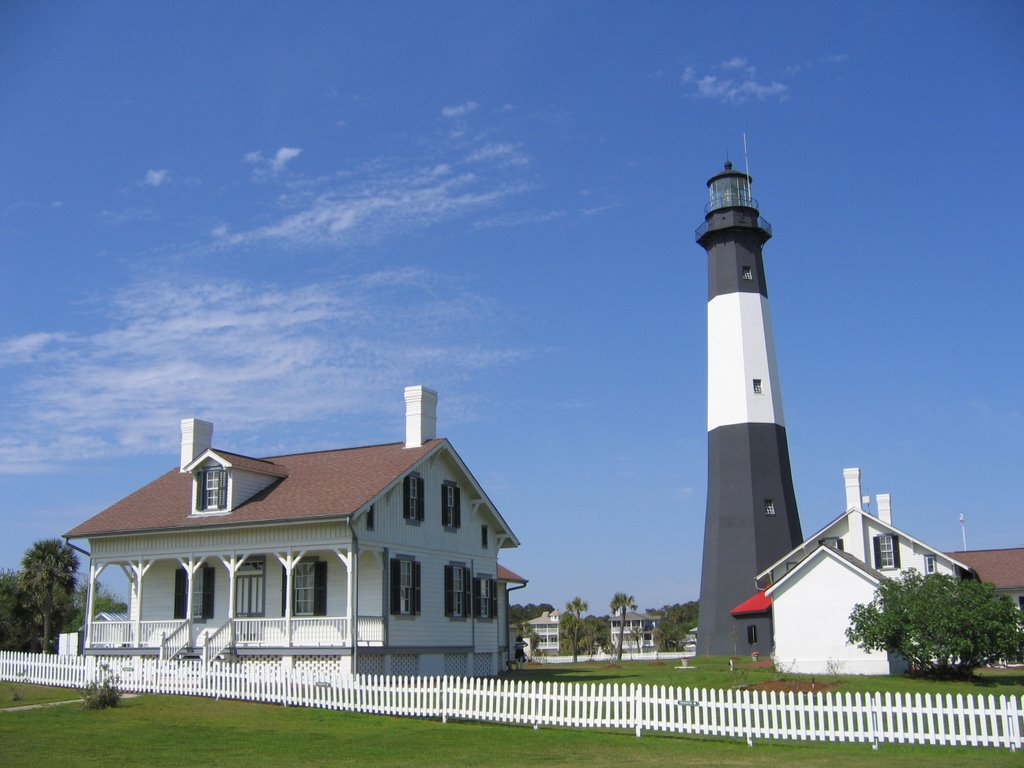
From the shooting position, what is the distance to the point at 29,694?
2559cm

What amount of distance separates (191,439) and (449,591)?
9656 mm

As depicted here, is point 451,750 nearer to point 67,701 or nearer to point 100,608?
point 67,701

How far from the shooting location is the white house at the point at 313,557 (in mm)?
26688

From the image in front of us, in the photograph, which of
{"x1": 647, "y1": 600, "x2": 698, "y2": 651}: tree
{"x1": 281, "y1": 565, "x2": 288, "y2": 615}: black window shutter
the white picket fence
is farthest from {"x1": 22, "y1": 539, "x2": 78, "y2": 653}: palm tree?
{"x1": 647, "y1": 600, "x2": 698, "y2": 651}: tree

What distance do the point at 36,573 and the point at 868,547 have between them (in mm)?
33176

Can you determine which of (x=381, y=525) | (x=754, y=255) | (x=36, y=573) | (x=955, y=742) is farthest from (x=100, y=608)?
(x=955, y=742)

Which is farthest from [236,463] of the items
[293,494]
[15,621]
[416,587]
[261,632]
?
[15,621]

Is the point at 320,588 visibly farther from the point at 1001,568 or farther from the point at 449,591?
the point at 1001,568

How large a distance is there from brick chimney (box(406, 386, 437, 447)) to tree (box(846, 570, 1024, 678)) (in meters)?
14.5

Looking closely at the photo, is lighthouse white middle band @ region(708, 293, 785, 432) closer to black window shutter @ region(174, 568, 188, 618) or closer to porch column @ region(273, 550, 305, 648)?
porch column @ region(273, 550, 305, 648)

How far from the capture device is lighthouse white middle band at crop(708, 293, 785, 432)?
43.2 metres

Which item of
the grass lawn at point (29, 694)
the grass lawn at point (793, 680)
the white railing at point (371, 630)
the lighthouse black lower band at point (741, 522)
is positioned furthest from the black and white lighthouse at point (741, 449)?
the grass lawn at point (29, 694)

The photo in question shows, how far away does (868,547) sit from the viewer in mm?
38938

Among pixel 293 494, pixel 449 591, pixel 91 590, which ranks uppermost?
pixel 293 494
